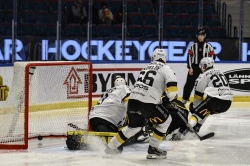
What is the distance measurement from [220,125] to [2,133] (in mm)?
3044

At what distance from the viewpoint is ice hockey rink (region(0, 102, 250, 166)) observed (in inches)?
216

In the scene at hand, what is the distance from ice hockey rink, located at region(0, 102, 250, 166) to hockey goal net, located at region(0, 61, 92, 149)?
19cm

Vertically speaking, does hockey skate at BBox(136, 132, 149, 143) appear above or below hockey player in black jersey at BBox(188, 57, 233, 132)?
below

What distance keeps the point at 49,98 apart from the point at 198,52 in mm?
2529

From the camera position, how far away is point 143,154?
5.97 meters

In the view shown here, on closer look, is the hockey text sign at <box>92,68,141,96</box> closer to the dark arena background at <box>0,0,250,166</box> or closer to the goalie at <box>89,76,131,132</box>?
the dark arena background at <box>0,0,250,166</box>

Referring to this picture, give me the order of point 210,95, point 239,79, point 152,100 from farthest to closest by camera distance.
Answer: point 239,79 → point 210,95 → point 152,100

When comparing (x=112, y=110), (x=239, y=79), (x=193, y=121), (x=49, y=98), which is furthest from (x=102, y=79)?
(x=112, y=110)

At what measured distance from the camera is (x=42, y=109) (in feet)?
23.0

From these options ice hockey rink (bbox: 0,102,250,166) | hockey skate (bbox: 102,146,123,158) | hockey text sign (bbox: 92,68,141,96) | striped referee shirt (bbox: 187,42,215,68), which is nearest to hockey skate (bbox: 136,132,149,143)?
ice hockey rink (bbox: 0,102,250,166)

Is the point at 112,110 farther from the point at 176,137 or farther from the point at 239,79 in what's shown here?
the point at 239,79

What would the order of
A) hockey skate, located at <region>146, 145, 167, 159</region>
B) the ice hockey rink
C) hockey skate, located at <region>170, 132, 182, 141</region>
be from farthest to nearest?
hockey skate, located at <region>170, 132, 182, 141</region> → hockey skate, located at <region>146, 145, 167, 159</region> → the ice hockey rink

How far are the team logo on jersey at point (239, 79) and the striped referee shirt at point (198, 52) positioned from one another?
203 cm

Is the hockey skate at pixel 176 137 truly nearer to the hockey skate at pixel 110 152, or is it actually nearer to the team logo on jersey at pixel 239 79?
the hockey skate at pixel 110 152
